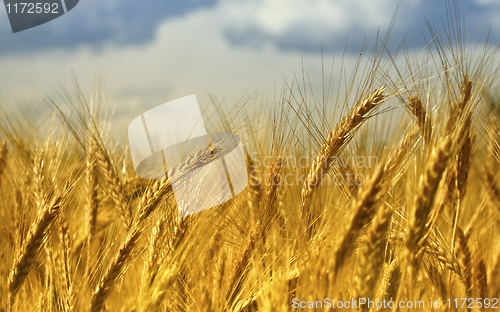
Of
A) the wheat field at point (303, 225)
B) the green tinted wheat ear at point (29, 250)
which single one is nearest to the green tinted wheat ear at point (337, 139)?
the wheat field at point (303, 225)

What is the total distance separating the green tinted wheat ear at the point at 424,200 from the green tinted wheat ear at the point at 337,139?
45cm

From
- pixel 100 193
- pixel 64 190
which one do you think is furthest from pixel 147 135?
pixel 100 193

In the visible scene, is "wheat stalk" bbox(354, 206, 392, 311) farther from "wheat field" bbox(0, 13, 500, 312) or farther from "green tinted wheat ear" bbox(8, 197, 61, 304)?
"green tinted wheat ear" bbox(8, 197, 61, 304)

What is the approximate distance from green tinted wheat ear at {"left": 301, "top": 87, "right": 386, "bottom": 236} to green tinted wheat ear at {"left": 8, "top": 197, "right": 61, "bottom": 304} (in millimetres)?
959

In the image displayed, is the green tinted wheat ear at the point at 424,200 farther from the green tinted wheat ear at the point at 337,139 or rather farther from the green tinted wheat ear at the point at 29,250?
the green tinted wheat ear at the point at 29,250

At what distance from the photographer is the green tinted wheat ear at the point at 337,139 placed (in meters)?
1.26

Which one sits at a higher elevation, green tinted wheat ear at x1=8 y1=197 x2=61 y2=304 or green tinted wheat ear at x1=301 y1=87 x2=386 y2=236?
green tinted wheat ear at x1=301 y1=87 x2=386 y2=236

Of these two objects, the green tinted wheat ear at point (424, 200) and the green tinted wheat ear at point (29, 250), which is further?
the green tinted wheat ear at point (29, 250)

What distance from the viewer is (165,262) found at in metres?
1.08

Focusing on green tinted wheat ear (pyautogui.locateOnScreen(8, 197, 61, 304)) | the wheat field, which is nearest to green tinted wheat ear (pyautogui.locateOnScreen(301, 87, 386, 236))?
the wheat field

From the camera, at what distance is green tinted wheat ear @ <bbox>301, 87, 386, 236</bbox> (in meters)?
1.26

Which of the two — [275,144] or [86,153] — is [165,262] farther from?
[86,153]

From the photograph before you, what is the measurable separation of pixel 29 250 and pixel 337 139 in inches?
48.2

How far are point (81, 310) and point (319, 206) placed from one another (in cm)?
97
